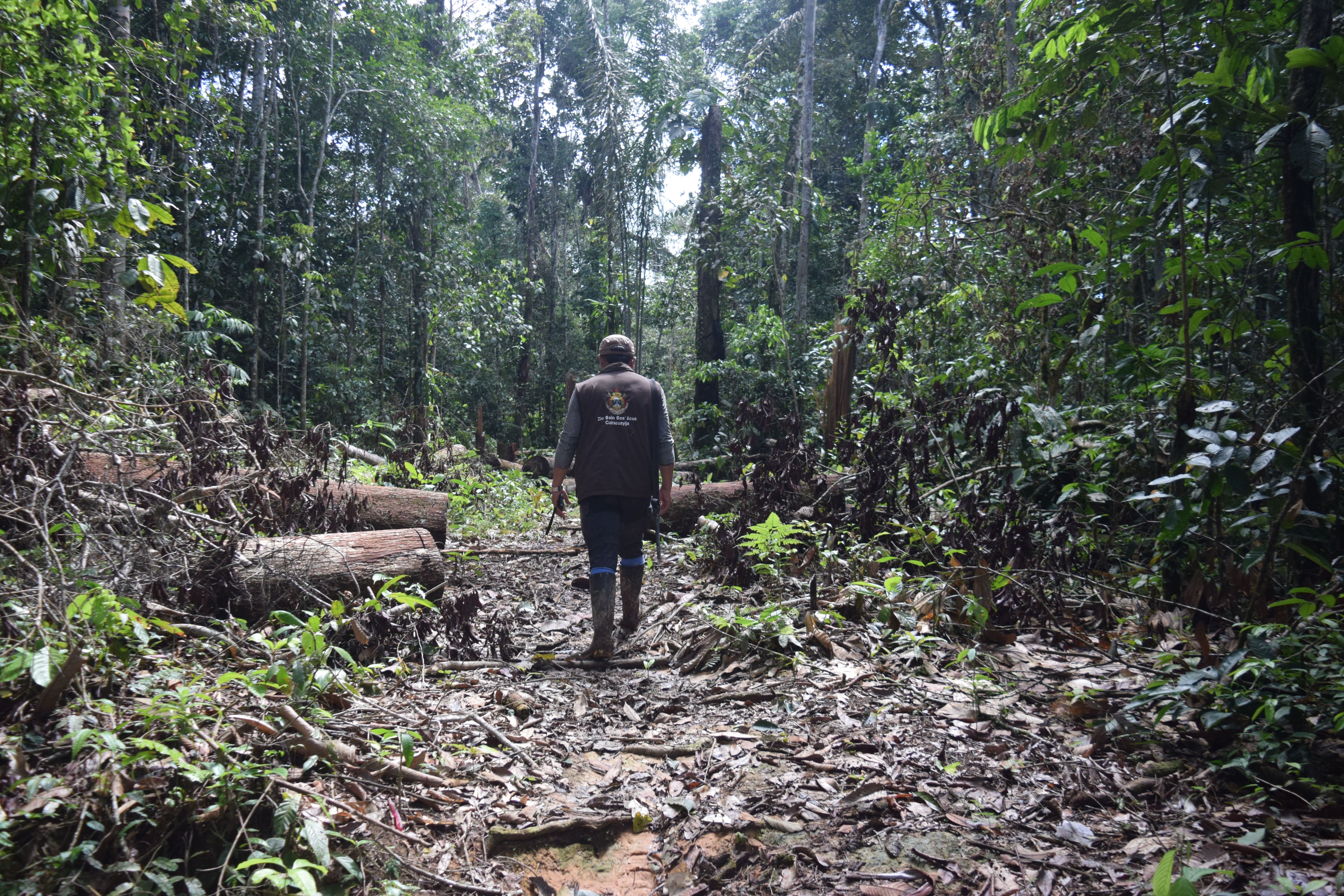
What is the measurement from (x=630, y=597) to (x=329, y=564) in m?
2.18

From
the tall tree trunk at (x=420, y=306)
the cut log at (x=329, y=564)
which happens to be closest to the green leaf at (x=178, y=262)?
the cut log at (x=329, y=564)

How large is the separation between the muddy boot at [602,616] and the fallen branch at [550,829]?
2160 mm

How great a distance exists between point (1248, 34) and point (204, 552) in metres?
6.50

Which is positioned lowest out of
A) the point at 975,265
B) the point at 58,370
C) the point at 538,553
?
the point at 538,553

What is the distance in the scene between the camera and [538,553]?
27.0 ft

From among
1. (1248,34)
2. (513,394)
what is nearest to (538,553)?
(1248,34)

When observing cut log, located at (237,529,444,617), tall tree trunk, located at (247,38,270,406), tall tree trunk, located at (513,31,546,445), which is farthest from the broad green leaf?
tall tree trunk, located at (513,31,546,445)

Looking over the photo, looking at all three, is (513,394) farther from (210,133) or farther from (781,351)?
(781,351)

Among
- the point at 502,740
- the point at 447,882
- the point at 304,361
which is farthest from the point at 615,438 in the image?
the point at 304,361

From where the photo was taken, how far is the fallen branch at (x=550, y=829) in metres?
2.76

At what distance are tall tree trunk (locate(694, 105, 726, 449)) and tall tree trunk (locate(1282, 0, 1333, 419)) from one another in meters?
10.1

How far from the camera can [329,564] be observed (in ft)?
15.4

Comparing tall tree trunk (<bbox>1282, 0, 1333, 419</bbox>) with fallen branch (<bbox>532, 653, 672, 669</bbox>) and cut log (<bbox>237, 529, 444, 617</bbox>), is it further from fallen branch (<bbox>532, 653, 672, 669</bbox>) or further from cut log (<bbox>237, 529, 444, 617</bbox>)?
cut log (<bbox>237, 529, 444, 617</bbox>)

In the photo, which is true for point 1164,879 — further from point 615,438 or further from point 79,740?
point 615,438
